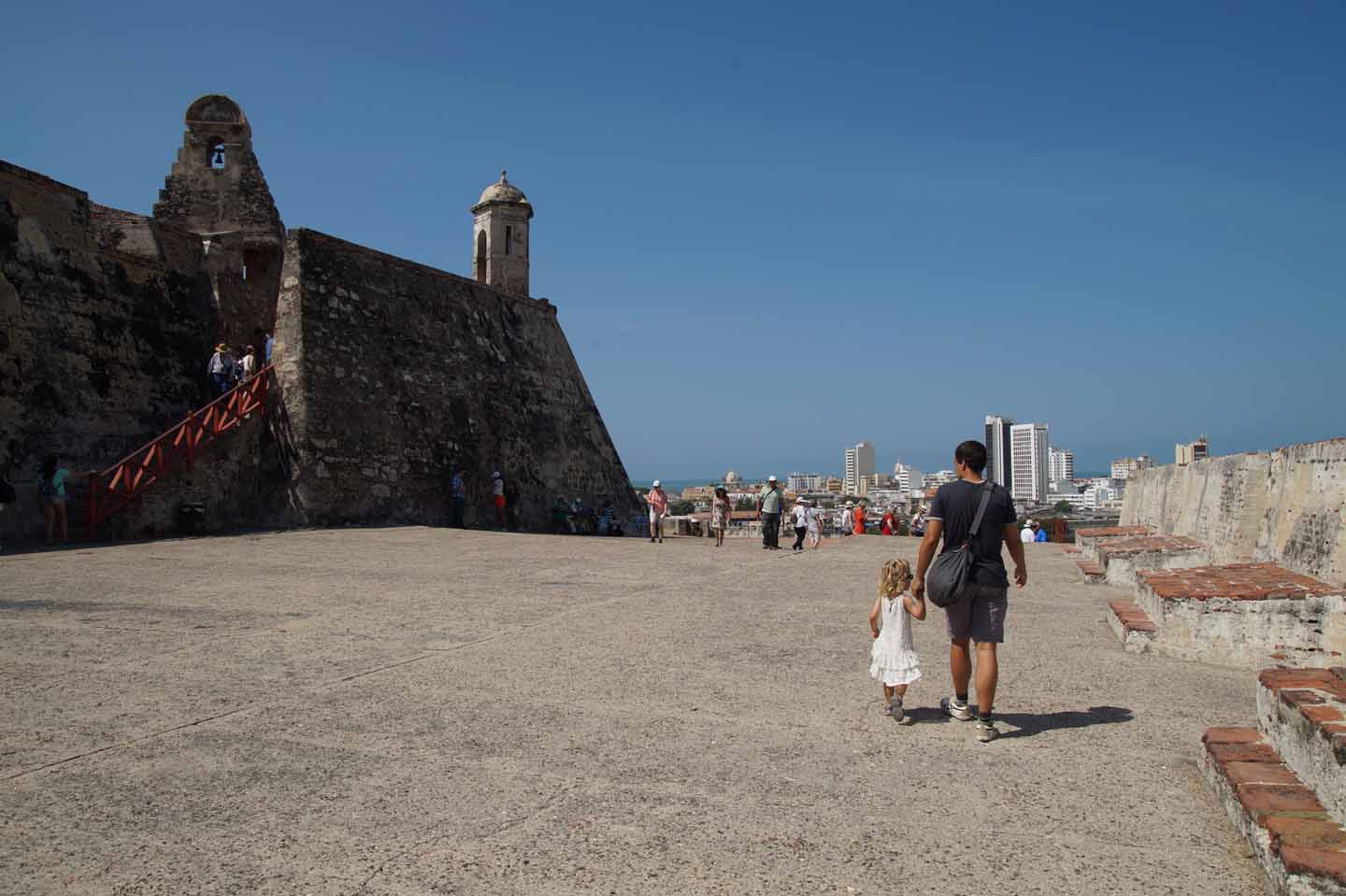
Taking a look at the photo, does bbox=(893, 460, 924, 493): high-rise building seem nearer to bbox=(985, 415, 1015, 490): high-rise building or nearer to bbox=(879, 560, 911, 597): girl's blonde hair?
bbox=(985, 415, 1015, 490): high-rise building

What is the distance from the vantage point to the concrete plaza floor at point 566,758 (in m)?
3.19

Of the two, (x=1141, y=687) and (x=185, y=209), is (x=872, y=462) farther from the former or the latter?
(x=1141, y=687)

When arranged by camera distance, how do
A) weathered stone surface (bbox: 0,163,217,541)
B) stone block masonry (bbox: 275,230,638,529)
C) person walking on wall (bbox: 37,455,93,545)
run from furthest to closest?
stone block masonry (bbox: 275,230,638,529) → weathered stone surface (bbox: 0,163,217,541) → person walking on wall (bbox: 37,455,93,545)

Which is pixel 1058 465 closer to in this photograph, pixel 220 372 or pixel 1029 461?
pixel 1029 461

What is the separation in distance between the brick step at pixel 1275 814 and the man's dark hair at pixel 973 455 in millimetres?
1719

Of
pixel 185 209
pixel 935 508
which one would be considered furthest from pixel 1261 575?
pixel 185 209

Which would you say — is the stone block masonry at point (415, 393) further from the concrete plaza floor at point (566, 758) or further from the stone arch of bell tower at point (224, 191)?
the concrete plaza floor at point (566, 758)

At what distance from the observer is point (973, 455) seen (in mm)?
5309

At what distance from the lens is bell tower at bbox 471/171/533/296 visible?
26.1m

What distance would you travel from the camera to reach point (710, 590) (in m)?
10.0

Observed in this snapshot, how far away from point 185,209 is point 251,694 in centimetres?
1724

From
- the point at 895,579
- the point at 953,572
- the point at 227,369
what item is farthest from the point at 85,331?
the point at 953,572

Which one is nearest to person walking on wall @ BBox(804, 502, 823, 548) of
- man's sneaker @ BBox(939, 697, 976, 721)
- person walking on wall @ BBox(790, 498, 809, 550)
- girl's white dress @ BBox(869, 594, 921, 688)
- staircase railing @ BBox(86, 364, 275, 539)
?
person walking on wall @ BBox(790, 498, 809, 550)

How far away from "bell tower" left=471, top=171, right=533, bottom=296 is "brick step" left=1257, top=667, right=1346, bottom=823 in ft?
77.3
